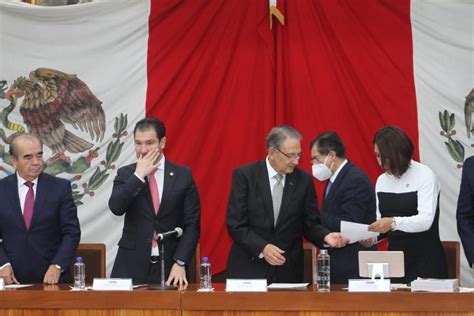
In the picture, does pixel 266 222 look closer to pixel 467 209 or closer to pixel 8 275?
pixel 467 209

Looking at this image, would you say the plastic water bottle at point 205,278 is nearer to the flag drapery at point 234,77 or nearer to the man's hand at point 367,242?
the man's hand at point 367,242

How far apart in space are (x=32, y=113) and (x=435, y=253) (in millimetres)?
2940

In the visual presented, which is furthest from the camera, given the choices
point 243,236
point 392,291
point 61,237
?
point 61,237

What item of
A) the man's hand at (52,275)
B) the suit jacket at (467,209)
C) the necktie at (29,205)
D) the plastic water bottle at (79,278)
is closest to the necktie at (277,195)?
the suit jacket at (467,209)

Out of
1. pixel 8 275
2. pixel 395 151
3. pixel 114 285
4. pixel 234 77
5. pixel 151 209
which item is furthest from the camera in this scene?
pixel 234 77

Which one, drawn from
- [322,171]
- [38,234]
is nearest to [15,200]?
[38,234]

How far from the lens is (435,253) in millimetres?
4812

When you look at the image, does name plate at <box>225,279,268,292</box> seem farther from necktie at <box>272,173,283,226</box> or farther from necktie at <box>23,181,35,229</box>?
necktie at <box>23,181,35,229</box>

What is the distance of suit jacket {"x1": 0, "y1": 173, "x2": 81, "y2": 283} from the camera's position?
15.8 feet

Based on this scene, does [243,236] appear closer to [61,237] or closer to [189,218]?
[189,218]

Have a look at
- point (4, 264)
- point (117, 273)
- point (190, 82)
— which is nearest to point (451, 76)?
point (190, 82)

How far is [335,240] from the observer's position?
463 cm

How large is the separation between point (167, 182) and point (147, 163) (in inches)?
8.3

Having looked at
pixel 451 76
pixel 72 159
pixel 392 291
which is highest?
pixel 451 76
